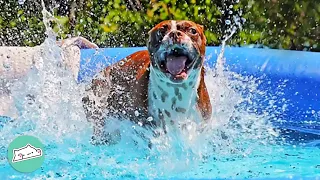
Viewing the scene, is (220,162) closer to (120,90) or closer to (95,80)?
(120,90)

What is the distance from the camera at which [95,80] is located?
352 cm

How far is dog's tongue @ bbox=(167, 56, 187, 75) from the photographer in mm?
2873

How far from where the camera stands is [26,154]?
323 centimetres

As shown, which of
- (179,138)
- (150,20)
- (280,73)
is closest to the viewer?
(179,138)

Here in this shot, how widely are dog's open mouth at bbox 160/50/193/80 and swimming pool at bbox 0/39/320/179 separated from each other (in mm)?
378

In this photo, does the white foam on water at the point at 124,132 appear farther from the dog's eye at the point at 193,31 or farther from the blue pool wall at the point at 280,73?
the dog's eye at the point at 193,31

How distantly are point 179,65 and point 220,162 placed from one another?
532mm

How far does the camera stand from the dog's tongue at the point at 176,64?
9.43 ft

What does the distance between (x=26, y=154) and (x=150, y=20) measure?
222 cm

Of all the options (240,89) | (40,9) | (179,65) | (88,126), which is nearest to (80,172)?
(88,126)

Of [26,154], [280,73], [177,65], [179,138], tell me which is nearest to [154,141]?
[179,138]

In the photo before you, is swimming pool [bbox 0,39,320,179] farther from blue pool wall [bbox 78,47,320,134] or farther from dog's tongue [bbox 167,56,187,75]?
dog's tongue [bbox 167,56,187,75]

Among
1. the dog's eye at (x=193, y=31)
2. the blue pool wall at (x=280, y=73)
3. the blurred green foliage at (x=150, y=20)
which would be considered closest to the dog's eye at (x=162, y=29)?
the dog's eye at (x=193, y=31)

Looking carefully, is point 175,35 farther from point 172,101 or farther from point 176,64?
point 172,101
